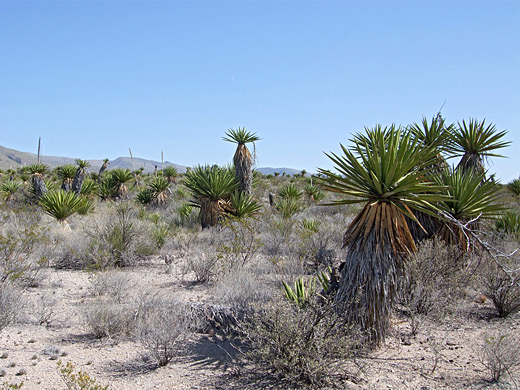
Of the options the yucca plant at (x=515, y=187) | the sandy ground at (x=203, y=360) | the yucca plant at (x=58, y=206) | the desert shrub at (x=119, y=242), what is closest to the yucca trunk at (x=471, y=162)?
the sandy ground at (x=203, y=360)

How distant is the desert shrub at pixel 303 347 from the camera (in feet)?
13.3

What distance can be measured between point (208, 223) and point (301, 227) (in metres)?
2.98

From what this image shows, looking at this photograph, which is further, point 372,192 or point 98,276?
point 98,276

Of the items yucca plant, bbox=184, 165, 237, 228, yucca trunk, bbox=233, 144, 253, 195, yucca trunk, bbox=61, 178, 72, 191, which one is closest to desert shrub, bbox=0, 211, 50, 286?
yucca plant, bbox=184, 165, 237, 228

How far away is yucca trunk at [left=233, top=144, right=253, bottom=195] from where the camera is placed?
43.8 ft

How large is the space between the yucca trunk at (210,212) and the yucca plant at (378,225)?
798 centimetres

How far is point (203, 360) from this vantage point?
4812 mm

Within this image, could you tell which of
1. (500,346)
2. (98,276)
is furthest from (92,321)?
(500,346)

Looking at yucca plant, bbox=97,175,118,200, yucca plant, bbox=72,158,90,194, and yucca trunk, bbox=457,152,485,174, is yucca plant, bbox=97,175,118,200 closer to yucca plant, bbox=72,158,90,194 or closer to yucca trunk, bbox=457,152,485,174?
yucca plant, bbox=72,158,90,194

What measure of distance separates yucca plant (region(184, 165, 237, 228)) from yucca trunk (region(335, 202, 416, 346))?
782 cm

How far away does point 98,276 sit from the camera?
7.16 meters

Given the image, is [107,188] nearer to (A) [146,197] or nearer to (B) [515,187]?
(A) [146,197]

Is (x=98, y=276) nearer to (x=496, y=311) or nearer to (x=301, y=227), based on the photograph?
(x=301, y=227)

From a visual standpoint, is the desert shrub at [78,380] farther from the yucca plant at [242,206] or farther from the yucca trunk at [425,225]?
the yucca plant at [242,206]
